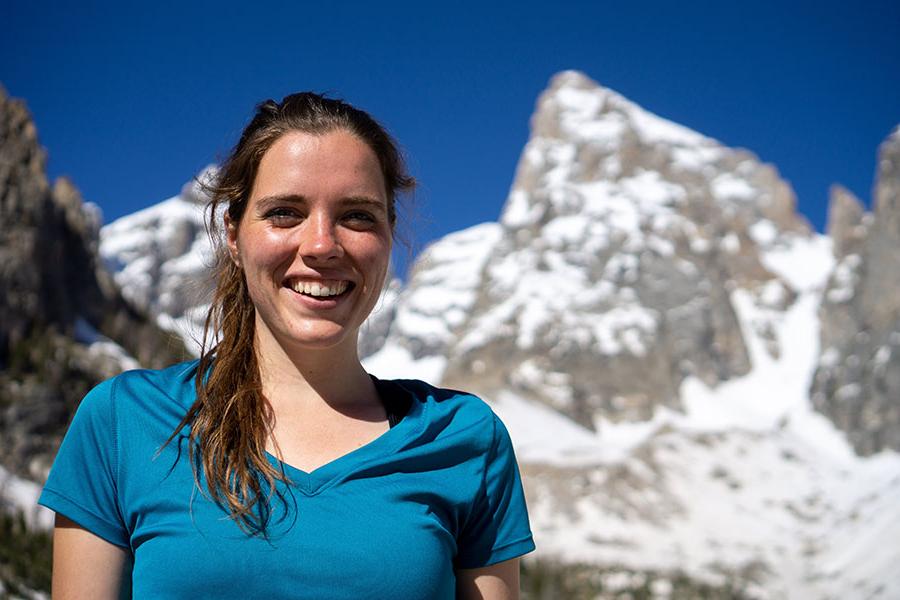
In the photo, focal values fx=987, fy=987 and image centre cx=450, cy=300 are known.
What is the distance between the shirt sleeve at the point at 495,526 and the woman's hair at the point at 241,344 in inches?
26.4

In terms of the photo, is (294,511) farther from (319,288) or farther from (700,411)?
(700,411)

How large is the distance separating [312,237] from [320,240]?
0.11ft

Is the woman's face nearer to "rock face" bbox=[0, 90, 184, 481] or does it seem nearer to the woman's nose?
the woman's nose

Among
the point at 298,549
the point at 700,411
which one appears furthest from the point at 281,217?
the point at 700,411

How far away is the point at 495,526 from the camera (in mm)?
3217

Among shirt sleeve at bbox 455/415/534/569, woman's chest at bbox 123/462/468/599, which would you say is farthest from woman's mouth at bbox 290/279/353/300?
shirt sleeve at bbox 455/415/534/569

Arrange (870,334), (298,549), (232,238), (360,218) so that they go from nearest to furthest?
(298,549)
(360,218)
(232,238)
(870,334)

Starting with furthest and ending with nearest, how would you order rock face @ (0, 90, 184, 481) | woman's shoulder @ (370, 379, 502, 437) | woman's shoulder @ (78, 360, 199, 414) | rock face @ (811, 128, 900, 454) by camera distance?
rock face @ (811, 128, 900, 454)
rock face @ (0, 90, 184, 481)
woman's shoulder @ (370, 379, 502, 437)
woman's shoulder @ (78, 360, 199, 414)

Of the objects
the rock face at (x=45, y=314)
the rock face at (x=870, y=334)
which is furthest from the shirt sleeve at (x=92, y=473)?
the rock face at (x=870, y=334)

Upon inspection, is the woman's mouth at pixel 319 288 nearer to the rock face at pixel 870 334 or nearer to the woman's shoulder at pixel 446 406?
the woman's shoulder at pixel 446 406

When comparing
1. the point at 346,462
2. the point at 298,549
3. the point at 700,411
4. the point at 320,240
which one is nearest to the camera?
the point at 298,549

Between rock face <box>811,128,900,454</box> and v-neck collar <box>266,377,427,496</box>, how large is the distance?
15015cm

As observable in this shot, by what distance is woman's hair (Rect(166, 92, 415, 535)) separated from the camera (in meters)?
2.92

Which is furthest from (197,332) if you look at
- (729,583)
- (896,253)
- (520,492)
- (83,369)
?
(896,253)
